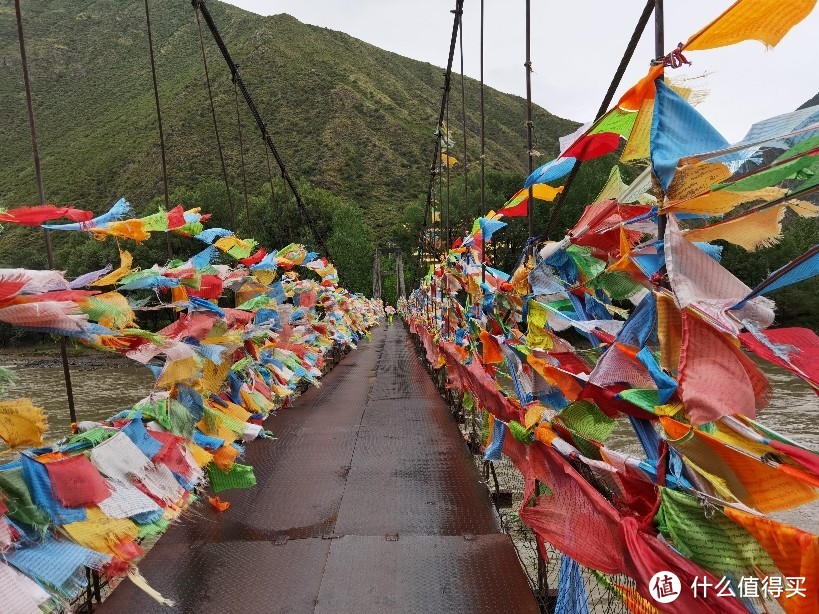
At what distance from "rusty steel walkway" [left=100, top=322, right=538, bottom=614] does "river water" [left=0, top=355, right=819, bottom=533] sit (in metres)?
0.85

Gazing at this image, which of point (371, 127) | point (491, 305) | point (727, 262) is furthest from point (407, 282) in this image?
point (491, 305)

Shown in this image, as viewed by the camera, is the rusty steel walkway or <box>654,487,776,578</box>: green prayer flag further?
the rusty steel walkway

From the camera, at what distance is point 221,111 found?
49188 millimetres

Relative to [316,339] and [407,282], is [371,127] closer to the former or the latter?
[407,282]

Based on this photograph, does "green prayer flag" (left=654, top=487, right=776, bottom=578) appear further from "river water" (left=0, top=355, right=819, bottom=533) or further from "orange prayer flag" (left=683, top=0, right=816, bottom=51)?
"river water" (left=0, top=355, right=819, bottom=533)

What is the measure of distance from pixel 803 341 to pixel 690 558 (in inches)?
18.7

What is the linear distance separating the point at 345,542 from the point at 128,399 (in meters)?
15.4

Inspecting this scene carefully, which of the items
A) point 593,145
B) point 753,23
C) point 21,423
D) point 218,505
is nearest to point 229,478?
point 218,505

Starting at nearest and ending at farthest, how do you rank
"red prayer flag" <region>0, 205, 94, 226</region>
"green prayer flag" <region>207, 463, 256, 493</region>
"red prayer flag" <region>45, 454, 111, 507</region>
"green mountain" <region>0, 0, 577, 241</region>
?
1. "red prayer flag" <region>45, 454, 111, 507</region>
2. "red prayer flag" <region>0, 205, 94, 226</region>
3. "green prayer flag" <region>207, 463, 256, 493</region>
4. "green mountain" <region>0, 0, 577, 241</region>

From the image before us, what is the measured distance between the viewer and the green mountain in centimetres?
3772

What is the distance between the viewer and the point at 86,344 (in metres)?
1.83

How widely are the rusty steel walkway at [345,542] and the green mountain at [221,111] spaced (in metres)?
24.4

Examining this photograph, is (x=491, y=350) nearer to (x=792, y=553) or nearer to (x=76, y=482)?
(x=76, y=482)

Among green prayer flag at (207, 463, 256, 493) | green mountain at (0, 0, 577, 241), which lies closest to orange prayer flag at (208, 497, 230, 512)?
green prayer flag at (207, 463, 256, 493)
